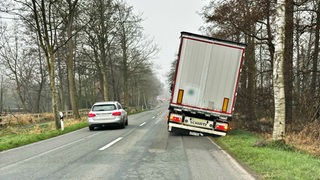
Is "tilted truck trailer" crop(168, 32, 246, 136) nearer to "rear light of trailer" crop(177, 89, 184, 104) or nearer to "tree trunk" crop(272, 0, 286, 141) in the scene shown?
"rear light of trailer" crop(177, 89, 184, 104)

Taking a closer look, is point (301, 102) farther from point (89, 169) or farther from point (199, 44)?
point (89, 169)

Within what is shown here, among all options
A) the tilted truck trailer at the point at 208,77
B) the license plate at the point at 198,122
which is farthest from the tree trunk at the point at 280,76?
the license plate at the point at 198,122

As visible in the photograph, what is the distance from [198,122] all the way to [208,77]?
6.07 ft

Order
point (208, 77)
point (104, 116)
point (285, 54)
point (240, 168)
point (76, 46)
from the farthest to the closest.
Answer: point (76, 46), point (104, 116), point (285, 54), point (208, 77), point (240, 168)

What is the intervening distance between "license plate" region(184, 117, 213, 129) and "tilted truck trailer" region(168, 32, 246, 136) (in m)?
0.09

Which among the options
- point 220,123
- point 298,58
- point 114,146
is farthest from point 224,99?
point 298,58

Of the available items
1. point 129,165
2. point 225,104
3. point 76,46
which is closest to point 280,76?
point 225,104

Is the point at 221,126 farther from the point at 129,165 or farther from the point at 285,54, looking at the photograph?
the point at 129,165

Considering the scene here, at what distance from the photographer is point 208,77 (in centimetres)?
1294

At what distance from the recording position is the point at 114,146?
1150cm

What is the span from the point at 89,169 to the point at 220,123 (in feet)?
23.0

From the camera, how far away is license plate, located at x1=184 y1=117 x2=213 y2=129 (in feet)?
43.8

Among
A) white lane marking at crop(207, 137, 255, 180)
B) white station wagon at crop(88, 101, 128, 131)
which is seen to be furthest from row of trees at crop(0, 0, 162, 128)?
white lane marking at crop(207, 137, 255, 180)

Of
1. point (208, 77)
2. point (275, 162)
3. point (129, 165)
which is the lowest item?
point (129, 165)
